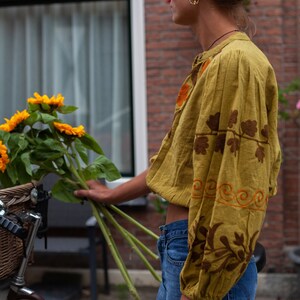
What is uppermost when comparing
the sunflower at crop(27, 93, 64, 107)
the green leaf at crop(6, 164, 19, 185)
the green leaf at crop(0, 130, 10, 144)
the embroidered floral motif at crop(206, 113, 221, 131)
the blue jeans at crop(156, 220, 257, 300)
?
the sunflower at crop(27, 93, 64, 107)

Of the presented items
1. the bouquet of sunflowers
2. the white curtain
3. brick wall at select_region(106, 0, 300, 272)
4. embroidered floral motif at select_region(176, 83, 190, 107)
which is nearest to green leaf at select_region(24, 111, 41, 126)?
the bouquet of sunflowers

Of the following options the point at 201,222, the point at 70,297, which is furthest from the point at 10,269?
the point at 70,297

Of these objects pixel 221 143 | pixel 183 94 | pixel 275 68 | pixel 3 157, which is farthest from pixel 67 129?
pixel 275 68

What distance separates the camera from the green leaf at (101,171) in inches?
107

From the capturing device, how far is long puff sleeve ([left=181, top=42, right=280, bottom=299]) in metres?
1.72

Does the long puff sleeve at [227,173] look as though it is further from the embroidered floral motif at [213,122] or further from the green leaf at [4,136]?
the green leaf at [4,136]

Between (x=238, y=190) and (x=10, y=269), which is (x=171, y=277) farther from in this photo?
(x=10, y=269)

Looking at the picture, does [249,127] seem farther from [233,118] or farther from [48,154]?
[48,154]

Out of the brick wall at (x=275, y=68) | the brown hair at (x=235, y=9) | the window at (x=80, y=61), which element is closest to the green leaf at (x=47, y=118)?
the brown hair at (x=235, y=9)

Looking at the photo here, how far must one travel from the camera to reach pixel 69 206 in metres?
5.56

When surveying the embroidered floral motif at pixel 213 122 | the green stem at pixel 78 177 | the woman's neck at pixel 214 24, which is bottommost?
the green stem at pixel 78 177

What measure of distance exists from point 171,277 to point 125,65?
165 inches

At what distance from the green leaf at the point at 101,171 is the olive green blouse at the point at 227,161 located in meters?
0.89

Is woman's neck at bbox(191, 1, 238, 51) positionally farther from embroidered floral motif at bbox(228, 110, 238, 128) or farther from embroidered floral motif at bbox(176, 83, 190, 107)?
embroidered floral motif at bbox(228, 110, 238, 128)
